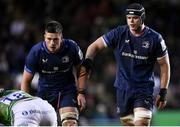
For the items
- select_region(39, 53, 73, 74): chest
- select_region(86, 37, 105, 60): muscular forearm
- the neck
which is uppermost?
the neck

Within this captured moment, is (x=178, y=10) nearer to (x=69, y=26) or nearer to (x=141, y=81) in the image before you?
(x=69, y=26)

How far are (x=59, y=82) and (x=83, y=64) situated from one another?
0.47 metres

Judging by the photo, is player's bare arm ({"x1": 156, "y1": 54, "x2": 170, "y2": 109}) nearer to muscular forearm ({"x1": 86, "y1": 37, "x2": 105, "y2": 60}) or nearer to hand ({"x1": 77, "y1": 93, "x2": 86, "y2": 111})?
muscular forearm ({"x1": 86, "y1": 37, "x2": 105, "y2": 60})

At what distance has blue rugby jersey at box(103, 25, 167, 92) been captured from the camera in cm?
1089

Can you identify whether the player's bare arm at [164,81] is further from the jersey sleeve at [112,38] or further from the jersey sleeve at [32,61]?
the jersey sleeve at [32,61]

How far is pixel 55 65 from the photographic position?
11.2m

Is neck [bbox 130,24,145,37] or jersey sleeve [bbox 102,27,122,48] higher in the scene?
neck [bbox 130,24,145,37]

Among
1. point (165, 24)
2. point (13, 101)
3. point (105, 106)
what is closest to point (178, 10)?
point (165, 24)

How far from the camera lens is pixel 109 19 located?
17.7m

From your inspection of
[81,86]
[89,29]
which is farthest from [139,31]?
[89,29]

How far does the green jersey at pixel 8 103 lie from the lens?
927 cm

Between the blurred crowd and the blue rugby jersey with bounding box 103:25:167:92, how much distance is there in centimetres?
459

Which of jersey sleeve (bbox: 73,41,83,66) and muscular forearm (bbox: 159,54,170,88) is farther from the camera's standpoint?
jersey sleeve (bbox: 73,41,83,66)

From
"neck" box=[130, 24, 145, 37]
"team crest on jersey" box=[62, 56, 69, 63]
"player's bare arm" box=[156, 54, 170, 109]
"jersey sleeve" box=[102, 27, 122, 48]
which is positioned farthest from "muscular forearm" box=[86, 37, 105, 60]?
"player's bare arm" box=[156, 54, 170, 109]
